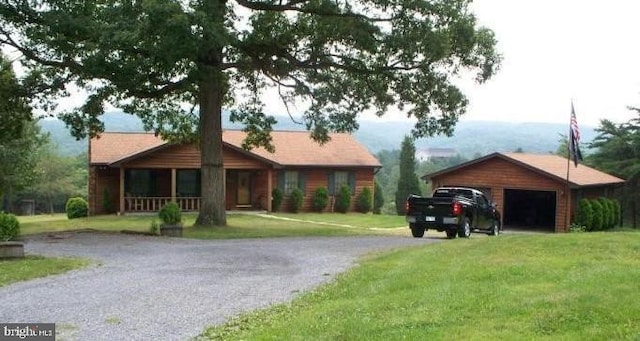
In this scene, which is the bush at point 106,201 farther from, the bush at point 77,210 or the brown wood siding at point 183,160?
the brown wood siding at point 183,160

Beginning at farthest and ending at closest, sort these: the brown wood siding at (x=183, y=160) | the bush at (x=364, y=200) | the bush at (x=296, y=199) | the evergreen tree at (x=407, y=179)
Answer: the evergreen tree at (x=407, y=179), the bush at (x=364, y=200), the bush at (x=296, y=199), the brown wood siding at (x=183, y=160)

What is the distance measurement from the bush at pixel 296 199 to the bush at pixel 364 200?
3975mm

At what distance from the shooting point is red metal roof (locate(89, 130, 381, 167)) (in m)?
37.1

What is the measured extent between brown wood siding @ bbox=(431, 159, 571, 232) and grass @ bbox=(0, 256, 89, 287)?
979 inches

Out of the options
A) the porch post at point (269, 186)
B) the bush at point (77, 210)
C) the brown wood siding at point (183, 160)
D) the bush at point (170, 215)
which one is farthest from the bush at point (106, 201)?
the bush at point (170, 215)

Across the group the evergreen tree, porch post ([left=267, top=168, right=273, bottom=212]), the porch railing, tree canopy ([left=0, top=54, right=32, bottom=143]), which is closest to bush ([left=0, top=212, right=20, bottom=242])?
tree canopy ([left=0, top=54, right=32, bottom=143])

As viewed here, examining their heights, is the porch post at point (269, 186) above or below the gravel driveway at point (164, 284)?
above

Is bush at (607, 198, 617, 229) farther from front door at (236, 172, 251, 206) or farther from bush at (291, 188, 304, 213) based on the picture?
front door at (236, 172, 251, 206)

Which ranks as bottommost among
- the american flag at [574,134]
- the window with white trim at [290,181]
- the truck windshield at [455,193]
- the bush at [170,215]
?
the bush at [170,215]

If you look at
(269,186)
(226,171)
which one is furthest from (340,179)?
(226,171)

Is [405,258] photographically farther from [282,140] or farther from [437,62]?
[282,140]

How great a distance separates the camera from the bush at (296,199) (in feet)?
130

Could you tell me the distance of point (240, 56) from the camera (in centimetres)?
2448

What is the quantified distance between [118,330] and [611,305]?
5.65 metres
